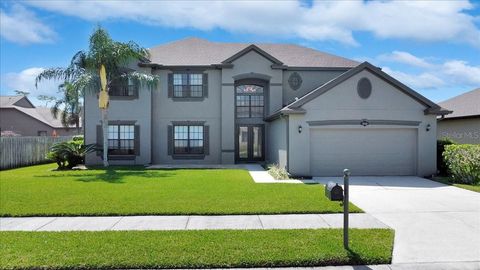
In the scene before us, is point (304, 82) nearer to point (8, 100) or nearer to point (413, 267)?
point (413, 267)

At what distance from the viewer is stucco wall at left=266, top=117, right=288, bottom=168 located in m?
17.0

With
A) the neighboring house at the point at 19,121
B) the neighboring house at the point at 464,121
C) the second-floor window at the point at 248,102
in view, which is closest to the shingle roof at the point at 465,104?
the neighboring house at the point at 464,121

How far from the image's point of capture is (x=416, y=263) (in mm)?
5895

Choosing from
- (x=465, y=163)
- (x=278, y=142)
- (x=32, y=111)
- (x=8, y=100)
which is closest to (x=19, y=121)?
(x=32, y=111)

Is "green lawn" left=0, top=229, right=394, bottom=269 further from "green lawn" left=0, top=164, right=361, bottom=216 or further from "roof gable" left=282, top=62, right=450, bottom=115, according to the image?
"roof gable" left=282, top=62, right=450, bottom=115

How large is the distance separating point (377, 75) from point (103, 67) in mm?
13940

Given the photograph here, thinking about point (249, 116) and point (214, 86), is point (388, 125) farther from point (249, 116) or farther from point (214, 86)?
point (214, 86)

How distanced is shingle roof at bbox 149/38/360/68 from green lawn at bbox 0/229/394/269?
16455 mm

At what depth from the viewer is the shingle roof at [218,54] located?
2281cm

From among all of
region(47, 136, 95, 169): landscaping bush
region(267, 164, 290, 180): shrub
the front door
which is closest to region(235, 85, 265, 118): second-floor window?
the front door

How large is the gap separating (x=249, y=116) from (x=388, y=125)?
8755mm

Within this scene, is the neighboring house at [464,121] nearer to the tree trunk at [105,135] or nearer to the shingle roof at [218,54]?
the shingle roof at [218,54]

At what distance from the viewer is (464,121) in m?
22.8

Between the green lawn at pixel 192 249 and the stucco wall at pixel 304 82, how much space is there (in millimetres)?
15764
